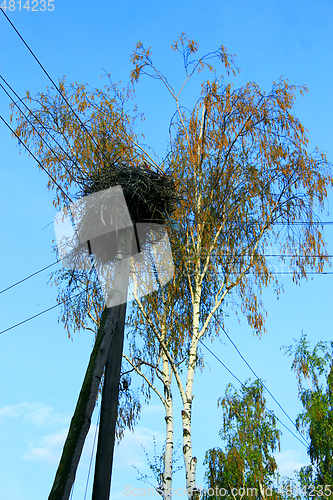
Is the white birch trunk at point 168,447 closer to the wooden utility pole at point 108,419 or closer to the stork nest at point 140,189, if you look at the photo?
the stork nest at point 140,189

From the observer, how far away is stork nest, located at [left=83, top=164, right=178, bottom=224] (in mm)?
5785

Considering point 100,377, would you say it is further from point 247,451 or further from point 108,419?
point 247,451

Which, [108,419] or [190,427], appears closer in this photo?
[108,419]

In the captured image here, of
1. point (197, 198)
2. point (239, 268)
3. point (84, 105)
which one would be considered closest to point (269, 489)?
point (239, 268)

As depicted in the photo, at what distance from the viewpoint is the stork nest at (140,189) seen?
19.0 ft

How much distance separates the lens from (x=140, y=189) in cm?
577

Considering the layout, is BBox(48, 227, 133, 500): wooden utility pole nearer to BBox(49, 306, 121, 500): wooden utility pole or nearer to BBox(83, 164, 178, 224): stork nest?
BBox(49, 306, 121, 500): wooden utility pole

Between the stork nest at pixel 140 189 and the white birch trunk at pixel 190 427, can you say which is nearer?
the stork nest at pixel 140 189

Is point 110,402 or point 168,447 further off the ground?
point 168,447

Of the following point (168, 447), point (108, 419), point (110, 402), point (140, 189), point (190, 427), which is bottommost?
point (108, 419)

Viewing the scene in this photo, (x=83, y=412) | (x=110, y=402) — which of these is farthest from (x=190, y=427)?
(x=83, y=412)

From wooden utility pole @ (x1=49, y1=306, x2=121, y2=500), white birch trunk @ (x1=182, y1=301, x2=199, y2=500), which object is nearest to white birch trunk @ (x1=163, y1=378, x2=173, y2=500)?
white birch trunk @ (x1=182, y1=301, x2=199, y2=500)

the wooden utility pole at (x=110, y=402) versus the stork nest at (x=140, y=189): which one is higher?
the stork nest at (x=140, y=189)

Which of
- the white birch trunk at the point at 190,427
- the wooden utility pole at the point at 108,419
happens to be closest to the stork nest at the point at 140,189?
the wooden utility pole at the point at 108,419
